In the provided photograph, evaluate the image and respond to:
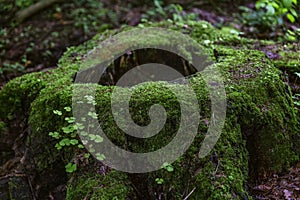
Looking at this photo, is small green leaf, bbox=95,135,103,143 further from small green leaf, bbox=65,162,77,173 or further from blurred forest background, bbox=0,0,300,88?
blurred forest background, bbox=0,0,300,88

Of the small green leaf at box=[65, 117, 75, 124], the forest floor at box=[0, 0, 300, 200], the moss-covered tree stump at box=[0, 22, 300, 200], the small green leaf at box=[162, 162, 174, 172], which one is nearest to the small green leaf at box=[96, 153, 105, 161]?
the moss-covered tree stump at box=[0, 22, 300, 200]

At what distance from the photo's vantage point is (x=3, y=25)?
7176 millimetres

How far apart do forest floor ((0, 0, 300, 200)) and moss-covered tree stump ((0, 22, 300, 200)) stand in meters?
2.31

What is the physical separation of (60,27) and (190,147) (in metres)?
4.97

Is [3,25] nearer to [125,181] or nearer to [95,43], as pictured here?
[95,43]

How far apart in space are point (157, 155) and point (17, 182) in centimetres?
156

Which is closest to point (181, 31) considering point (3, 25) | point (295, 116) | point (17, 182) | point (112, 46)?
point (112, 46)

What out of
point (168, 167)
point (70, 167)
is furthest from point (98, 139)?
point (168, 167)

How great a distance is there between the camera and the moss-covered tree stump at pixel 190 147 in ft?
9.65

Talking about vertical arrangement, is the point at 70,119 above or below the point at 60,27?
above

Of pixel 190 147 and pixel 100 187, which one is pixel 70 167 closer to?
pixel 100 187

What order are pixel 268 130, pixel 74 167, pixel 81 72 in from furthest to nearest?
pixel 81 72 → pixel 268 130 → pixel 74 167

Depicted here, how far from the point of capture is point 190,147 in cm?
304

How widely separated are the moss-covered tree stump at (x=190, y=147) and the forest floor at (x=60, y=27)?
2314 mm
